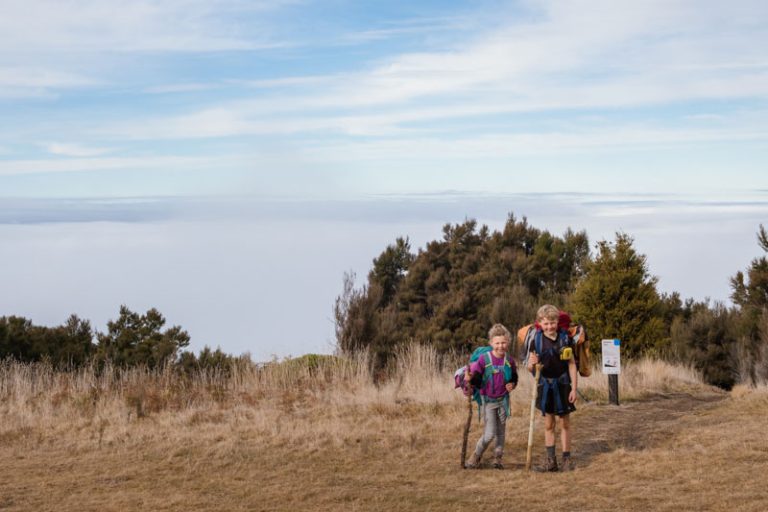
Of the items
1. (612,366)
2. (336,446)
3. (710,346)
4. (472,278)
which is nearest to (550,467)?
(336,446)

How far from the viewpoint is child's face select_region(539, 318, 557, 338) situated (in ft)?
32.6

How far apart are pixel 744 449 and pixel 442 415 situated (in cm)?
458

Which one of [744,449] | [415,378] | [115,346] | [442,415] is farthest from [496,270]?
[744,449]

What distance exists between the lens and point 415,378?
16844mm

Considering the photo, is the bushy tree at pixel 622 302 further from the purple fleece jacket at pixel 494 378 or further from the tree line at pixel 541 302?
the purple fleece jacket at pixel 494 378

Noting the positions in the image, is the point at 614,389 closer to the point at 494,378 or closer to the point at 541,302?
the point at 494,378

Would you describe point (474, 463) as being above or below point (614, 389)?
below

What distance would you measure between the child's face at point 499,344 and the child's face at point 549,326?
17.1 inches

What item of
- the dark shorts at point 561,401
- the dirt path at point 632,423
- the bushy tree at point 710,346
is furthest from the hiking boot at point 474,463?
the bushy tree at point 710,346

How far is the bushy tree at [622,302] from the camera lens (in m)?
24.1

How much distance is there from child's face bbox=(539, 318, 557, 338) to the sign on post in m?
5.53

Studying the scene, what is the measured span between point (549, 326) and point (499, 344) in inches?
22.6

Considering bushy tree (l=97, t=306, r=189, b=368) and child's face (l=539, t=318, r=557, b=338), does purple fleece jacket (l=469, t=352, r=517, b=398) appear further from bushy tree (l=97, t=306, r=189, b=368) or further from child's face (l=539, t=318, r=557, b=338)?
bushy tree (l=97, t=306, r=189, b=368)

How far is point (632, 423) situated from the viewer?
1335 cm
